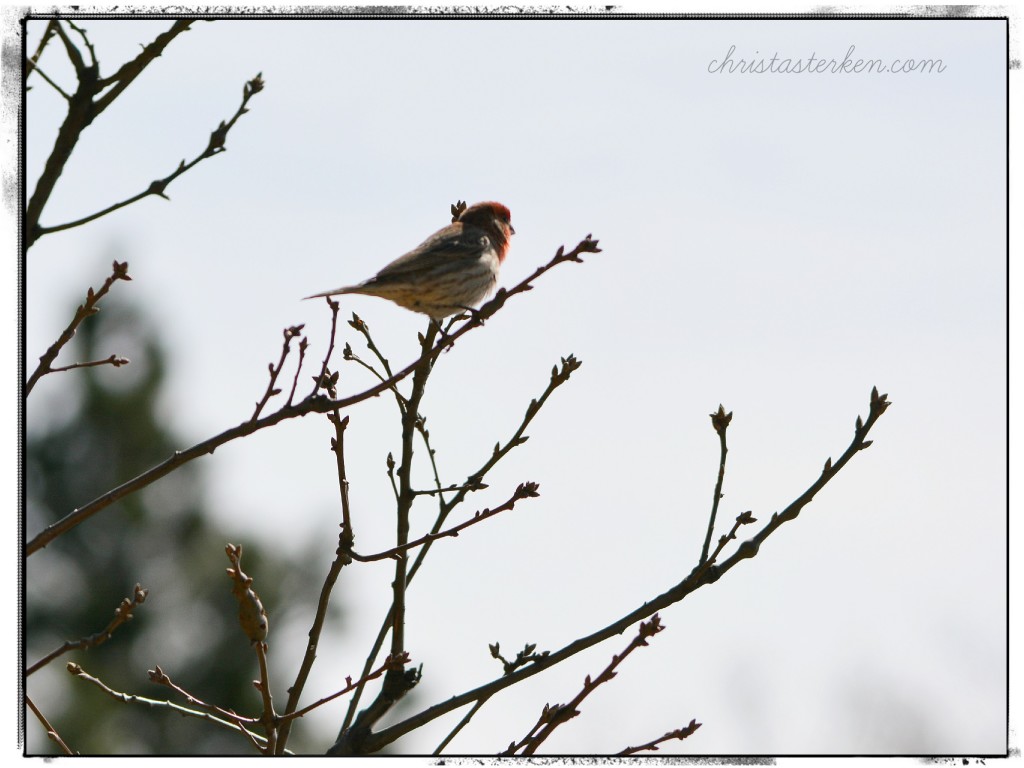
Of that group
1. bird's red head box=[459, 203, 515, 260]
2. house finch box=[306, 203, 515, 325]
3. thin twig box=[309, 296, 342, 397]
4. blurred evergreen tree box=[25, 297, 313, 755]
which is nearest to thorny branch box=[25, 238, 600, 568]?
thin twig box=[309, 296, 342, 397]

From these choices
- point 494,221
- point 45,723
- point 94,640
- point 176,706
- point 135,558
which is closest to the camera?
point 94,640

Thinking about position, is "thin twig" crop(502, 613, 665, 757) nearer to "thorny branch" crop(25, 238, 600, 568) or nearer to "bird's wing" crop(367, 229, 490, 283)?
"thorny branch" crop(25, 238, 600, 568)

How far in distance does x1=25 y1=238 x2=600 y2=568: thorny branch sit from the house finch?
225 cm

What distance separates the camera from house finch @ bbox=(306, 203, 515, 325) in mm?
7066

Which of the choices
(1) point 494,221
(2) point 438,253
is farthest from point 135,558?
(2) point 438,253

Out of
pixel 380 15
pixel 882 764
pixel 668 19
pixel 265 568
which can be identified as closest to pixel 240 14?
pixel 380 15

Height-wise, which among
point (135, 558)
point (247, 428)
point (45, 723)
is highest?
point (247, 428)

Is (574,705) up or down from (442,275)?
down

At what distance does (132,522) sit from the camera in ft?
99.0

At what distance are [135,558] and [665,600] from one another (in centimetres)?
2820

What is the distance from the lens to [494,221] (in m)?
8.65

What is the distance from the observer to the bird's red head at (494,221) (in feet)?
28.1

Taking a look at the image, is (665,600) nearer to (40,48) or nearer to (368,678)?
(368,678)

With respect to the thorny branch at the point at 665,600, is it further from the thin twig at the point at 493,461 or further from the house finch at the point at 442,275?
the house finch at the point at 442,275
